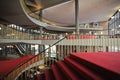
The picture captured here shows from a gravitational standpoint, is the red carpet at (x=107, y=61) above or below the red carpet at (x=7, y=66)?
above

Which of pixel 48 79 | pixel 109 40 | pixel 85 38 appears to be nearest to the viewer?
pixel 48 79

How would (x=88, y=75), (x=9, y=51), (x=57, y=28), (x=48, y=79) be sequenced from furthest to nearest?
(x=57, y=28) → (x=9, y=51) → (x=48, y=79) → (x=88, y=75)

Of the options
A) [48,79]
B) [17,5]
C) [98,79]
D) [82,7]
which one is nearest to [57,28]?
[82,7]

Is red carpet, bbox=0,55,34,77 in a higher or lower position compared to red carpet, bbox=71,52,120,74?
lower

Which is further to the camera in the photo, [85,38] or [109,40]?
[85,38]

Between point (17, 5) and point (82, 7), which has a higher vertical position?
point (82, 7)

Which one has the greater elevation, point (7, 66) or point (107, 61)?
point (107, 61)

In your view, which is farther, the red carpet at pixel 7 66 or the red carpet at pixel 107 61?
the red carpet at pixel 7 66

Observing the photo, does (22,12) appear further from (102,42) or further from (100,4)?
(100,4)

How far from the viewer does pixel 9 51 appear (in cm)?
1941

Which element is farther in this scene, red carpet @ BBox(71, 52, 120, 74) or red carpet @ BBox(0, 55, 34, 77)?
red carpet @ BBox(0, 55, 34, 77)

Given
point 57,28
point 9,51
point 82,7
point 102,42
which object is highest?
point 82,7

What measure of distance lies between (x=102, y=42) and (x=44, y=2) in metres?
10.5

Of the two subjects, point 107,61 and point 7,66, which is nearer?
point 107,61
